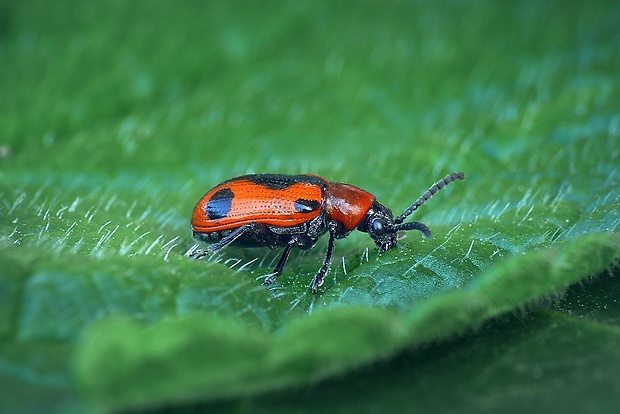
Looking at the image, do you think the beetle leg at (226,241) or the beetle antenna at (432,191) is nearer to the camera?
the beetle leg at (226,241)

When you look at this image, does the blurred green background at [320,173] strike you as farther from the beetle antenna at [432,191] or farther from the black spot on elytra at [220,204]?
the black spot on elytra at [220,204]

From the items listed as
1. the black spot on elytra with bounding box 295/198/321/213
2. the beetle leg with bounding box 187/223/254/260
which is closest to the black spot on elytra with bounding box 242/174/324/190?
the black spot on elytra with bounding box 295/198/321/213

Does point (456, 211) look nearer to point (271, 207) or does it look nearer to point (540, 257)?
point (271, 207)

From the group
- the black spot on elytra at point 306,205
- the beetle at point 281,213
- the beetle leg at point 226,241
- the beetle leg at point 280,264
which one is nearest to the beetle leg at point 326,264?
the beetle at point 281,213

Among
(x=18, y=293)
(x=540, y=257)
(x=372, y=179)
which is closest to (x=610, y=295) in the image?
(x=540, y=257)

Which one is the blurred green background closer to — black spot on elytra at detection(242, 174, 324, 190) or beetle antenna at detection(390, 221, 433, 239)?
beetle antenna at detection(390, 221, 433, 239)

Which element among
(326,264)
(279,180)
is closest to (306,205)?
(279,180)
